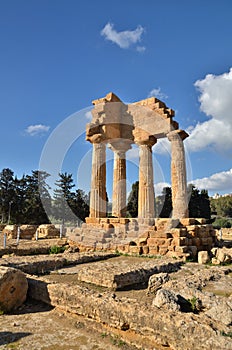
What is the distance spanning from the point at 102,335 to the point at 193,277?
14.5 ft

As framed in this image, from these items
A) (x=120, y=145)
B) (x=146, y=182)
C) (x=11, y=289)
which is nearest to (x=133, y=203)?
(x=120, y=145)

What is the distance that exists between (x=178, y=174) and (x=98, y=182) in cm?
583

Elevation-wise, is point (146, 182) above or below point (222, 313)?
above

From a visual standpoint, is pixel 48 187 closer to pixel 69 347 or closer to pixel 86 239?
pixel 86 239

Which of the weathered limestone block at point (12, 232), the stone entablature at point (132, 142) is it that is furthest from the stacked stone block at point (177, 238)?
the weathered limestone block at point (12, 232)

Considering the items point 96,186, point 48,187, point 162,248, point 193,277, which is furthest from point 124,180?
point 48,187

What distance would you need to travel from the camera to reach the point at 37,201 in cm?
4653

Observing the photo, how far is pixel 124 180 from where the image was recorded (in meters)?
21.1

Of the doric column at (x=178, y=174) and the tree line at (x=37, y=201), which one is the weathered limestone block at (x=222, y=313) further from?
the tree line at (x=37, y=201)

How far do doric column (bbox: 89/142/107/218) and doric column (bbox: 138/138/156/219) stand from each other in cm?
273

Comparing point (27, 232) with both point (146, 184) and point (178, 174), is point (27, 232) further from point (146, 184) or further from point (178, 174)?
point (178, 174)

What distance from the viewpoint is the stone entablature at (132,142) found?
17688 mm

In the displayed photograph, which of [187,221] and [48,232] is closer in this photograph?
[187,221]

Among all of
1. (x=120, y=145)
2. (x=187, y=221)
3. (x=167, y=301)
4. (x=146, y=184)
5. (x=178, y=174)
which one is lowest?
(x=167, y=301)
